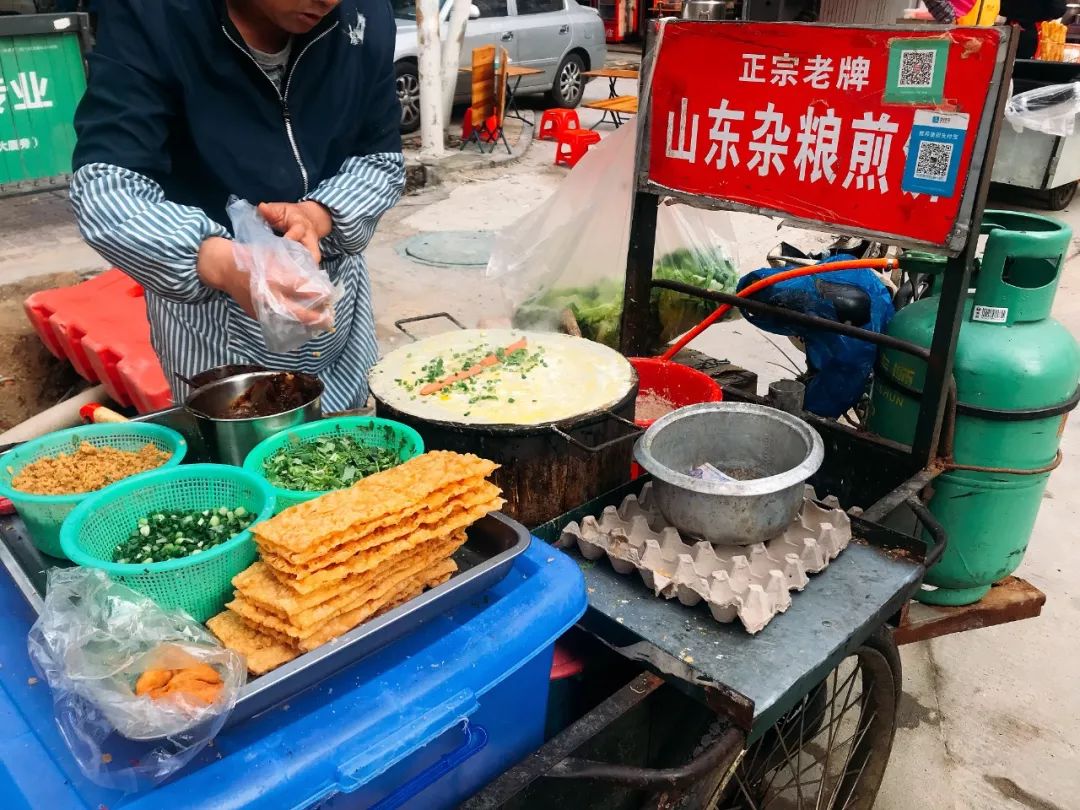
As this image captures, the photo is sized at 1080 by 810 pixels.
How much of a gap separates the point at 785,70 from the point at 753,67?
0.10 metres

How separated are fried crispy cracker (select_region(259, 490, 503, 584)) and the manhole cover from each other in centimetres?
541

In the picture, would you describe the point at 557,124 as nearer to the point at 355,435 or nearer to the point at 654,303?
the point at 654,303

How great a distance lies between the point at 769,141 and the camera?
232 centimetres

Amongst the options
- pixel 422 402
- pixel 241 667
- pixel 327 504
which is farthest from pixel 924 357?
pixel 241 667

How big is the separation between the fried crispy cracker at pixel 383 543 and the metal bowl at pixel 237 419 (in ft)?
1.32

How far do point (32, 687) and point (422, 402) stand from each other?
930 mm

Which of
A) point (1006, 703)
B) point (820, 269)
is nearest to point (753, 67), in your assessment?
point (820, 269)

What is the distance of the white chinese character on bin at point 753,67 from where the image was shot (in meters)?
2.27

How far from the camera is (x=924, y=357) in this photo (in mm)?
2246

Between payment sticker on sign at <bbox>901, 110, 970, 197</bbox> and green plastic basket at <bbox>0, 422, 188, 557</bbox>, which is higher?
payment sticker on sign at <bbox>901, 110, 970, 197</bbox>

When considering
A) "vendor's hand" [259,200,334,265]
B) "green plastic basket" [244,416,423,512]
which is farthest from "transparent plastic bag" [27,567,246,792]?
"vendor's hand" [259,200,334,265]

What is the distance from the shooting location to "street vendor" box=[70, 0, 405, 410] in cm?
163

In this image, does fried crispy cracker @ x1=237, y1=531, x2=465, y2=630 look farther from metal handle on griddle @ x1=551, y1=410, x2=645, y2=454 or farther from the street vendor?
the street vendor

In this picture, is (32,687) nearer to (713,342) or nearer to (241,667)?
(241,667)
